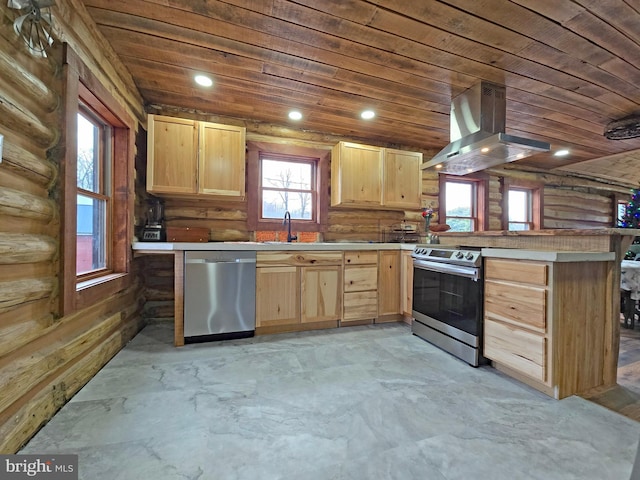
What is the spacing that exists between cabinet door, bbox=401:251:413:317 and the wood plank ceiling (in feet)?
5.38

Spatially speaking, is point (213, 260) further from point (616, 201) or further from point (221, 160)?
point (616, 201)

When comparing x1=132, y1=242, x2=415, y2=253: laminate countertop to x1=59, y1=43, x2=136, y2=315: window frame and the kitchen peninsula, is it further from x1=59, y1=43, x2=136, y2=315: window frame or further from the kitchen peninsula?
the kitchen peninsula

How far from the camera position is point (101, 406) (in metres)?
1.59

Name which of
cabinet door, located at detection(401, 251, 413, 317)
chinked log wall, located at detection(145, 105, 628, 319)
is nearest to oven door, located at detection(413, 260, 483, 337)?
cabinet door, located at detection(401, 251, 413, 317)

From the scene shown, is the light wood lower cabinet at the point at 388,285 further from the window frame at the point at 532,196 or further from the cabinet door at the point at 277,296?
the window frame at the point at 532,196

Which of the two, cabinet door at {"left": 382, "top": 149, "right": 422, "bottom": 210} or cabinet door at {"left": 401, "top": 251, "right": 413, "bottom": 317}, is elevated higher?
cabinet door at {"left": 382, "top": 149, "right": 422, "bottom": 210}

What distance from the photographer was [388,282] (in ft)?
10.7

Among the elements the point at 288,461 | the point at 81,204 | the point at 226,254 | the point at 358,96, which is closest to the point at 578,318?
the point at 288,461

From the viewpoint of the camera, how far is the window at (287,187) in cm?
Result: 354

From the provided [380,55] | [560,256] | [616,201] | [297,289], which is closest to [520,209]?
[616,201]

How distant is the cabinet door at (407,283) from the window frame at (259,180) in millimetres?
1097

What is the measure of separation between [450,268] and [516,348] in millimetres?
757

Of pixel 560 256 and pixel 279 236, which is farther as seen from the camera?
pixel 279 236

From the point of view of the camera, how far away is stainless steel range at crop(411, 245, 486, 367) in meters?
2.19
